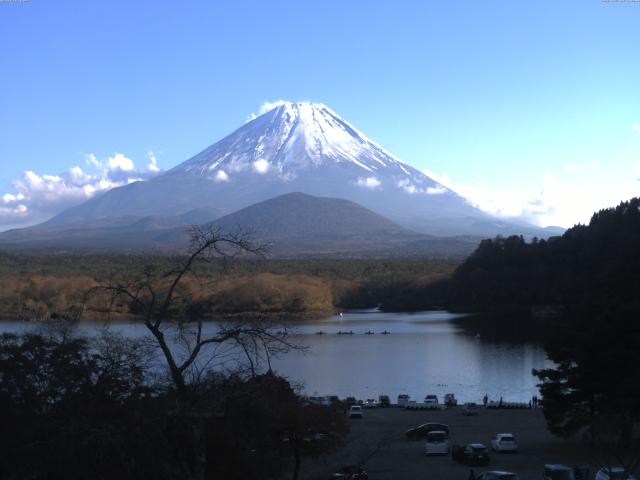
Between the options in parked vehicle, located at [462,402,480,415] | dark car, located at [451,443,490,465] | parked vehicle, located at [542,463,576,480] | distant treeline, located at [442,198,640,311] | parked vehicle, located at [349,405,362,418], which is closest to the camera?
parked vehicle, located at [542,463,576,480]

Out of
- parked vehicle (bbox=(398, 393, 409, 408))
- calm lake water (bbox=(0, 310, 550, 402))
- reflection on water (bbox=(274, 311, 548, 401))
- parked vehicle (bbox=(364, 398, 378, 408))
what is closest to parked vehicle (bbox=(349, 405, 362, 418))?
calm lake water (bbox=(0, 310, 550, 402))

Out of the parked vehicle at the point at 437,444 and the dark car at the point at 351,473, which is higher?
the dark car at the point at 351,473

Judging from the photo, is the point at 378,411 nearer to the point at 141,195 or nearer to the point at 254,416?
the point at 254,416

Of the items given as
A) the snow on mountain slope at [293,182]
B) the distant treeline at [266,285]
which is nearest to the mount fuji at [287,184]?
the snow on mountain slope at [293,182]

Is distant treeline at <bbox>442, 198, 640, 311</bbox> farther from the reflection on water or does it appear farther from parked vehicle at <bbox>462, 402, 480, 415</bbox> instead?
parked vehicle at <bbox>462, 402, 480, 415</bbox>

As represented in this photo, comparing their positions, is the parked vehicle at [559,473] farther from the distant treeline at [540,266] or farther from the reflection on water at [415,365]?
the distant treeline at [540,266]

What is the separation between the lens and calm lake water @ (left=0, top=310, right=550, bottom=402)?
22297mm

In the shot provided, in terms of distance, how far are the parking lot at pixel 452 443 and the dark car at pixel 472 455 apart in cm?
11

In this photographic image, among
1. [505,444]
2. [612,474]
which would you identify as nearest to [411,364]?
[505,444]

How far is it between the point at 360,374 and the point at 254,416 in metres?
19.9

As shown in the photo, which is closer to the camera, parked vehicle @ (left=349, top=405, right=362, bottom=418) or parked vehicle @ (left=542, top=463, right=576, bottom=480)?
parked vehicle @ (left=542, top=463, right=576, bottom=480)

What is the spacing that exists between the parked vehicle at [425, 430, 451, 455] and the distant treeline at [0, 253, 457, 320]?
73.6ft

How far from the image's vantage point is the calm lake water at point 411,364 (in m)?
22.3

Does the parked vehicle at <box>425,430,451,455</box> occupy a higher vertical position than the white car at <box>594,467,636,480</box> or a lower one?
lower
